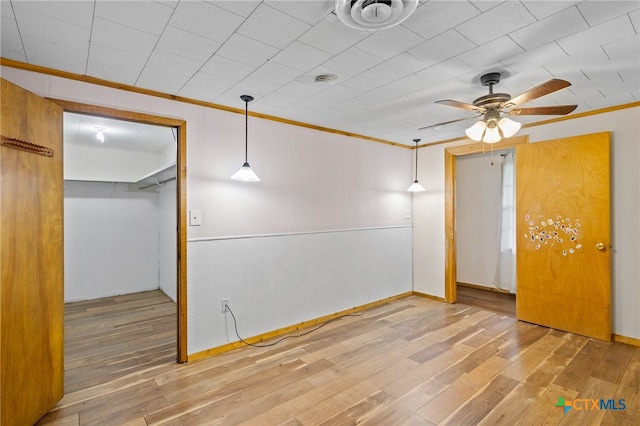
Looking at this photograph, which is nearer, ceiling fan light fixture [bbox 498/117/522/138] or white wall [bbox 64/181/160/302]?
ceiling fan light fixture [bbox 498/117/522/138]

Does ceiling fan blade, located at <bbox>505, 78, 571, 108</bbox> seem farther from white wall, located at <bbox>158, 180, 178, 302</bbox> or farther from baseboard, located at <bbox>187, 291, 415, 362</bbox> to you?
white wall, located at <bbox>158, 180, 178, 302</bbox>

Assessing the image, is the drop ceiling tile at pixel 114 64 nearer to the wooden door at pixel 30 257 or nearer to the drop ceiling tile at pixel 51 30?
the drop ceiling tile at pixel 51 30

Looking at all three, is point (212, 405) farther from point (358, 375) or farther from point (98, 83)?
point (98, 83)

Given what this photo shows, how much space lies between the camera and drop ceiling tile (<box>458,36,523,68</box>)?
6.33 ft

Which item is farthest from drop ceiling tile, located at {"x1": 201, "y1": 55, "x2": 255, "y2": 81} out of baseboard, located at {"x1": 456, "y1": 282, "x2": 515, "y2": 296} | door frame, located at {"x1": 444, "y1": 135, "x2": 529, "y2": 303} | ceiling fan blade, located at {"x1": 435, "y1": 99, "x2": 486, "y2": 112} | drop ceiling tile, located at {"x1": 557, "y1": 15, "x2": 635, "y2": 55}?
baseboard, located at {"x1": 456, "y1": 282, "x2": 515, "y2": 296}

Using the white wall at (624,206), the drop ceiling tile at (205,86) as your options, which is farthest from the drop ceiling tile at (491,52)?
the white wall at (624,206)

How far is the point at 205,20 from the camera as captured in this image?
5.52 feet

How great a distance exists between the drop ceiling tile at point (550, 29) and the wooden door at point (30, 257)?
9.77 ft

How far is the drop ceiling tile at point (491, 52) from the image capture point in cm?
193

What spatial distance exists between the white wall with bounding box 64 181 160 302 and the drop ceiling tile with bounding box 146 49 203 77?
12.3ft

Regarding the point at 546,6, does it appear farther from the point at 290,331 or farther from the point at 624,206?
the point at 290,331

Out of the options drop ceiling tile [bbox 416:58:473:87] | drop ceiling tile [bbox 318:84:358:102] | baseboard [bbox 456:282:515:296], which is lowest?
baseboard [bbox 456:282:515:296]

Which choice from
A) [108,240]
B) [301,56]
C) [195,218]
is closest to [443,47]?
[301,56]

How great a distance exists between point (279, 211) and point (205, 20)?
2.08 meters
